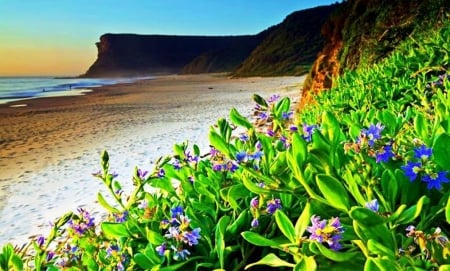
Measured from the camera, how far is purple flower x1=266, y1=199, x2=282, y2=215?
1.02m

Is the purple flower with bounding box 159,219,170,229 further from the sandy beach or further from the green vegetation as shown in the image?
the sandy beach

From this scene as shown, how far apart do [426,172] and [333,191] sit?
0.58 ft

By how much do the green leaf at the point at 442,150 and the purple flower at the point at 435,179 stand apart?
0.06ft

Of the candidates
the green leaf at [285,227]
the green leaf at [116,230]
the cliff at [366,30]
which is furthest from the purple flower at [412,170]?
the cliff at [366,30]

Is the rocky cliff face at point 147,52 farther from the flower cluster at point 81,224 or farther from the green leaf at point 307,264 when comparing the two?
the green leaf at point 307,264

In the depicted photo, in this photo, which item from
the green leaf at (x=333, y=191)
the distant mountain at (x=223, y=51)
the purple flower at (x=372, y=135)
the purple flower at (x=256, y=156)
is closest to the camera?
the green leaf at (x=333, y=191)

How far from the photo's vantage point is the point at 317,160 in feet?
3.16

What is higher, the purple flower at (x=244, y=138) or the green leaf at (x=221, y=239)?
the purple flower at (x=244, y=138)

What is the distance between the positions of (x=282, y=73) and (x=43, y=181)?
52.5 metres

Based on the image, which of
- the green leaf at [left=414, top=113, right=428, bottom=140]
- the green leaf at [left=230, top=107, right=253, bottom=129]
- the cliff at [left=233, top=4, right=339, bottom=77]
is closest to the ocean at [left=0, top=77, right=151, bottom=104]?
the cliff at [left=233, top=4, right=339, bottom=77]

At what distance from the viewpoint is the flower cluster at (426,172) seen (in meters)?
0.84

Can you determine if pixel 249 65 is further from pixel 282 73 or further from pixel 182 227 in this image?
pixel 182 227

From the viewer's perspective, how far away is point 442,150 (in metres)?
0.86

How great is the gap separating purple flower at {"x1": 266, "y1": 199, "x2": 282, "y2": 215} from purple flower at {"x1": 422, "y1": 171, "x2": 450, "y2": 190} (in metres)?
0.31
